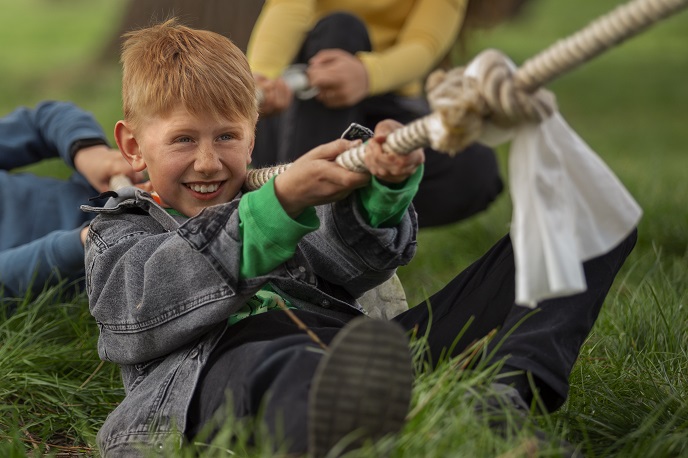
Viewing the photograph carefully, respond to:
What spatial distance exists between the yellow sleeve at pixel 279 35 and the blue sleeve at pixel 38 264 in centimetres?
114

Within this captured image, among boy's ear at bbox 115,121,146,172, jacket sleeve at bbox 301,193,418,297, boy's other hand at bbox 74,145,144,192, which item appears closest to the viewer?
jacket sleeve at bbox 301,193,418,297

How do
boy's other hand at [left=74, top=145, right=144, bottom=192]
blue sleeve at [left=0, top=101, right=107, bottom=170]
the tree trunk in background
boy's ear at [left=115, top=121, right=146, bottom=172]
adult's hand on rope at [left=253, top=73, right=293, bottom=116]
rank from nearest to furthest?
1. boy's ear at [left=115, top=121, right=146, bottom=172]
2. boy's other hand at [left=74, top=145, right=144, bottom=192]
3. blue sleeve at [left=0, top=101, right=107, bottom=170]
4. adult's hand on rope at [left=253, top=73, right=293, bottom=116]
5. the tree trunk in background

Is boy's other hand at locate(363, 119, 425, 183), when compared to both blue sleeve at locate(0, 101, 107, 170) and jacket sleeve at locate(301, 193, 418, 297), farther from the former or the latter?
blue sleeve at locate(0, 101, 107, 170)

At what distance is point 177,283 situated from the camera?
1953 mm

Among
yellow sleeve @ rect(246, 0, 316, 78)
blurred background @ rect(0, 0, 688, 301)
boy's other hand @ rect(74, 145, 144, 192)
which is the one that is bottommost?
blurred background @ rect(0, 0, 688, 301)

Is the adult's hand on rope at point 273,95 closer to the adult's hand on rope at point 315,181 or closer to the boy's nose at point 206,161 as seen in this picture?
A: the boy's nose at point 206,161

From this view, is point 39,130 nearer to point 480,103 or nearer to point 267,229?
point 267,229

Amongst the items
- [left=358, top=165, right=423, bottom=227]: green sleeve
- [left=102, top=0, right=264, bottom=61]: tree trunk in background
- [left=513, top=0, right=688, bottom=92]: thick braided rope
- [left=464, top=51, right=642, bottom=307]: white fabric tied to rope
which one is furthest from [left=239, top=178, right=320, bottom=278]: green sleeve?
[left=102, top=0, right=264, bottom=61]: tree trunk in background

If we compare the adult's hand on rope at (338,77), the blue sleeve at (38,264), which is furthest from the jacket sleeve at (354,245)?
the adult's hand on rope at (338,77)

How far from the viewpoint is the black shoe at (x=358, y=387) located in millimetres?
1588

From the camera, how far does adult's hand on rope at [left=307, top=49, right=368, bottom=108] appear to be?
3.52 meters

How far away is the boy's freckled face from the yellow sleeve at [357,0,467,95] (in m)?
1.60

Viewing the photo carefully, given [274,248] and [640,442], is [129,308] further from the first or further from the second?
[640,442]

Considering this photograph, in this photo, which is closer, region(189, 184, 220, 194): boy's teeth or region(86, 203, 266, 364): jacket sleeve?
region(86, 203, 266, 364): jacket sleeve
